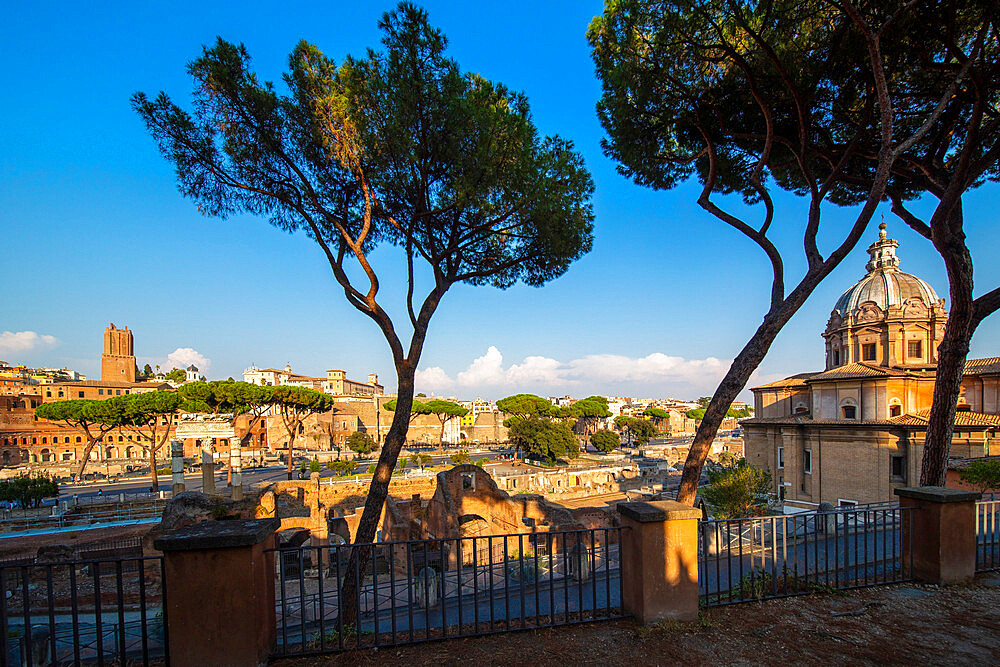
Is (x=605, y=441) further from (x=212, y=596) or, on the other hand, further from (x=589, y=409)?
(x=212, y=596)

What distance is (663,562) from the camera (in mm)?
3613

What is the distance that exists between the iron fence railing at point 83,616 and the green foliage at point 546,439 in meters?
27.3

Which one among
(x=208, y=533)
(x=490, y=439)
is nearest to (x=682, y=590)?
(x=208, y=533)

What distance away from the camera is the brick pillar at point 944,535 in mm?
4352

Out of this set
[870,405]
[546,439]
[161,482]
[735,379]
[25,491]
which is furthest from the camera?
[546,439]

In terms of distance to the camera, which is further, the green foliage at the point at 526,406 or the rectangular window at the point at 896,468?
the green foliage at the point at 526,406

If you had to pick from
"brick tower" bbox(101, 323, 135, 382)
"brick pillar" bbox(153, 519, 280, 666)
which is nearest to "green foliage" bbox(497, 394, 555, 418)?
"brick pillar" bbox(153, 519, 280, 666)

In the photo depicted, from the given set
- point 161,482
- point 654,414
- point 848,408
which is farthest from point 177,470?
point 654,414

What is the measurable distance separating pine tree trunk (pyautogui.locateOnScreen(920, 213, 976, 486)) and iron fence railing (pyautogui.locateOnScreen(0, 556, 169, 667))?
27.1ft

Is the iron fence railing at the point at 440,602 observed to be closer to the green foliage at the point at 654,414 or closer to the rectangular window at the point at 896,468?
the rectangular window at the point at 896,468

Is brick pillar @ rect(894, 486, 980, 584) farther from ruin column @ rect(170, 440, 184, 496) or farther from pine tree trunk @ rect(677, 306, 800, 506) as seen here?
ruin column @ rect(170, 440, 184, 496)

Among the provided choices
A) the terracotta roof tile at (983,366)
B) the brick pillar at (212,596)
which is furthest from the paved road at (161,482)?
the terracotta roof tile at (983,366)

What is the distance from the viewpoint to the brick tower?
6250 centimetres

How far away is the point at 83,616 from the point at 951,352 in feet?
45.1
